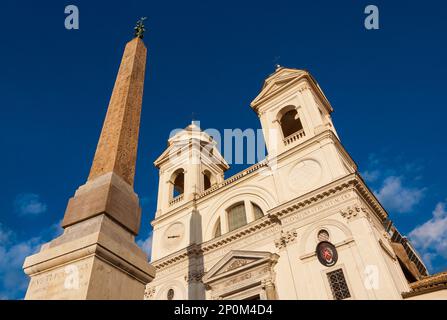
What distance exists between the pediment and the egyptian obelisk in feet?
35.9

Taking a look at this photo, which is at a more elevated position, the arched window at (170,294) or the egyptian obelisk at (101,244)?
the arched window at (170,294)

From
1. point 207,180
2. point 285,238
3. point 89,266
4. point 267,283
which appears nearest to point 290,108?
point 285,238

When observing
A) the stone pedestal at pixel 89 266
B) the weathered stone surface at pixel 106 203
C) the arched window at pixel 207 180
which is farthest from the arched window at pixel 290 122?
the stone pedestal at pixel 89 266

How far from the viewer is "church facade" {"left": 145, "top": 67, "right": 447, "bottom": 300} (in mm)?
14125

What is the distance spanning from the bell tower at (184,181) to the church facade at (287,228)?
9cm

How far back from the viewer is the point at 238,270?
54.2 feet

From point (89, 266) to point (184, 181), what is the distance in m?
20.9

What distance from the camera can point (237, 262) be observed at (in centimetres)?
1702

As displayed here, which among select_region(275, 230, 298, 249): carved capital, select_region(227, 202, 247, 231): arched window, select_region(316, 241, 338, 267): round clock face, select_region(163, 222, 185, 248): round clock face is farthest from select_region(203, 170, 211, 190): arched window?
select_region(316, 241, 338, 267): round clock face

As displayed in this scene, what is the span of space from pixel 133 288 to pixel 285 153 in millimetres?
15565

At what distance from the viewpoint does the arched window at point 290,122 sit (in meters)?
23.1

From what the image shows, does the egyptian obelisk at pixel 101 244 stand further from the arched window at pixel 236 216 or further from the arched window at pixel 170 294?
the arched window at pixel 170 294
